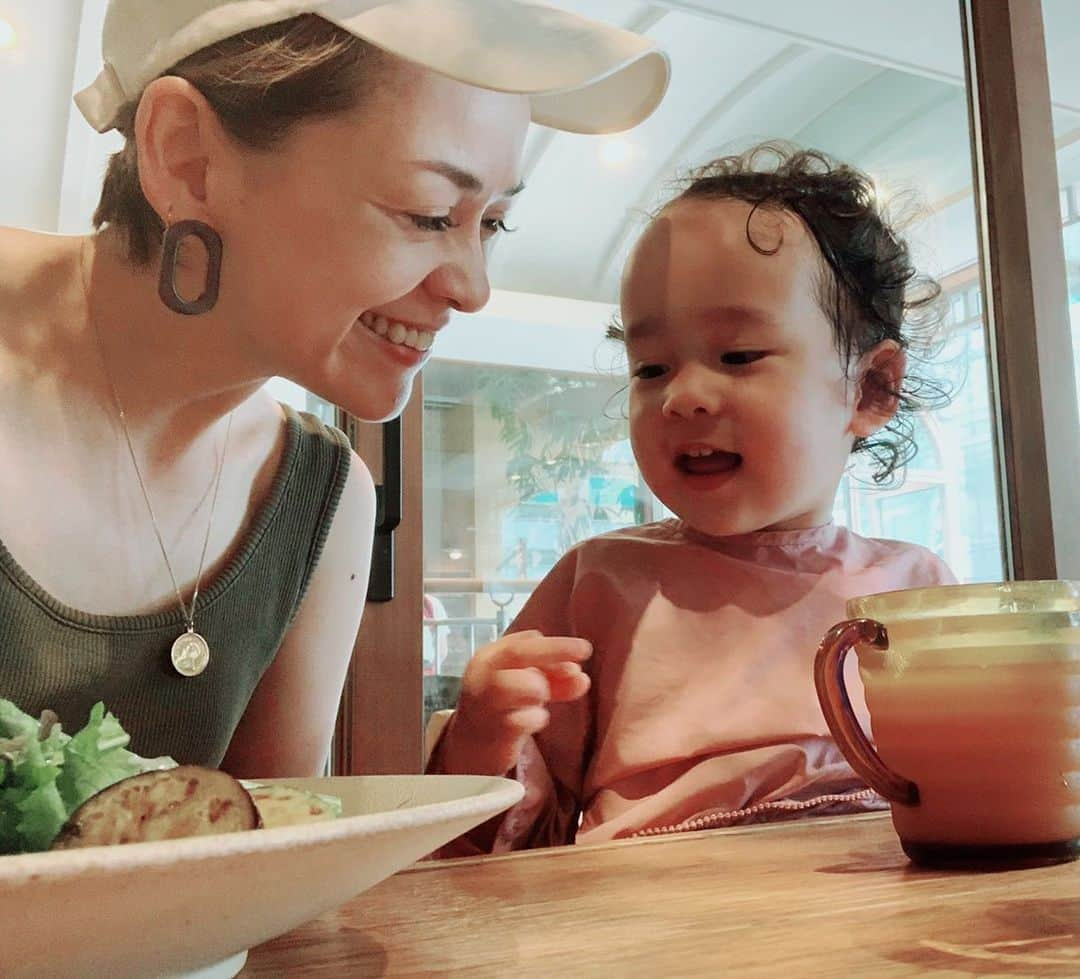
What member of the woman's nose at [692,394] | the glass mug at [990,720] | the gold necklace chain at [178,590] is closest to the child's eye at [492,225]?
the woman's nose at [692,394]

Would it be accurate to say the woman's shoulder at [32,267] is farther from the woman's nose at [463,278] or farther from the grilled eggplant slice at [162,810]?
the grilled eggplant slice at [162,810]

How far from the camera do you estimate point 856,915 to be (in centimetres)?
40

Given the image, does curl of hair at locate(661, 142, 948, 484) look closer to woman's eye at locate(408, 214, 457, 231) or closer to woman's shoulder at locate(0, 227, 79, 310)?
woman's eye at locate(408, 214, 457, 231)

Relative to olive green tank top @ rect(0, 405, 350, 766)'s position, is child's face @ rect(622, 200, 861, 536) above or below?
above

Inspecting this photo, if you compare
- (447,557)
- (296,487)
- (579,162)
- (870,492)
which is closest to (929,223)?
(870,492)

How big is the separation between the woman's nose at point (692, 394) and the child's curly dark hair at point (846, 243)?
0.14m

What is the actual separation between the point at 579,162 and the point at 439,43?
0.71 m

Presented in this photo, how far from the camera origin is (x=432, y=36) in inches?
32.4

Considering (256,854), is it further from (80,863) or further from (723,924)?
(723,924)

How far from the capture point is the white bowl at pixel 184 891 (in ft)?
0.83

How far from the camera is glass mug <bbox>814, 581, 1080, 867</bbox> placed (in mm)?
505

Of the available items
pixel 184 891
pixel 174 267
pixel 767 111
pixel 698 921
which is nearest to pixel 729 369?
pixel 174 267

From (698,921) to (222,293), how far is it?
705 millimetres

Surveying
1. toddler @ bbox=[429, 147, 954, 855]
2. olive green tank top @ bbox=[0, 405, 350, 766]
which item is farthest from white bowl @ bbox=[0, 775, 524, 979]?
olive green tank top @ bbox=[0, 405, 350, 766]
